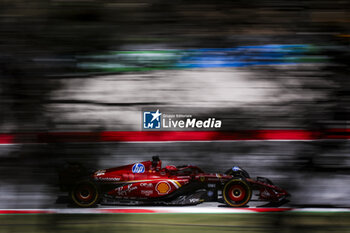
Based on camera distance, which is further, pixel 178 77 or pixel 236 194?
pixel 236 194

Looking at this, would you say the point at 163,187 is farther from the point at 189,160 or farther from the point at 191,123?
the point at 191,123

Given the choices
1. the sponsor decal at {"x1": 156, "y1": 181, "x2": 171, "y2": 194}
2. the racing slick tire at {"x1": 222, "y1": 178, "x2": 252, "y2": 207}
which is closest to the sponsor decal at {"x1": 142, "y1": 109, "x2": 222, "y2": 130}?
Answer: the racing slick tire at {"x1": 222, "y1": 178, "x2": 252, "y2": 207}

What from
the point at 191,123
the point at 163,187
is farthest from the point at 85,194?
the point at 163,187

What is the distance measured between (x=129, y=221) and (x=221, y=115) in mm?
463

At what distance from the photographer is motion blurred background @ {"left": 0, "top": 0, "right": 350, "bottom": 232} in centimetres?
109

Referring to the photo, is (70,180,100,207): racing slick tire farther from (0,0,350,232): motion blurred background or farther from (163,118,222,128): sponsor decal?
(163,118,222,128): sponsor decal

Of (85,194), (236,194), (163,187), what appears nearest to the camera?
(85,194)

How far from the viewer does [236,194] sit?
2982 mm

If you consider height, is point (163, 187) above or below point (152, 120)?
above

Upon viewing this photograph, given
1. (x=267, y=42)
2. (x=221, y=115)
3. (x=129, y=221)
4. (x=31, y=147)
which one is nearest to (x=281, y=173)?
(x=221, y=115)

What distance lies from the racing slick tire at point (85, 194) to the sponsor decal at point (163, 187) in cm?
213

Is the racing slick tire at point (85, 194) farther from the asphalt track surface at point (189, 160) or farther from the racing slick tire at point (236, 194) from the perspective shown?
the racing slick tire at point (236, 194)

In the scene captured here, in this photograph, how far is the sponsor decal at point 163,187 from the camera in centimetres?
351

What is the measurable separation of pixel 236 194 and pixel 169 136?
2.08 metres
